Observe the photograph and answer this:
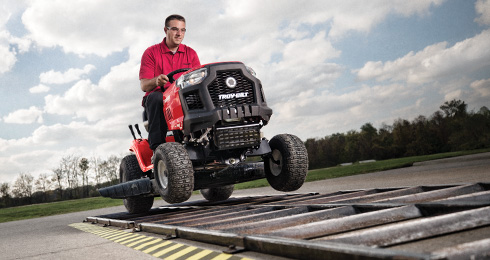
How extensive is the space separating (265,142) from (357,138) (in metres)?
87.7

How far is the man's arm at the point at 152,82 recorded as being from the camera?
223 inches

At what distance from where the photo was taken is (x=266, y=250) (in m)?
2.73

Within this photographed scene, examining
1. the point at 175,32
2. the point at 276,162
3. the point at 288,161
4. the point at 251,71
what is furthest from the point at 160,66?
the point at 288,161

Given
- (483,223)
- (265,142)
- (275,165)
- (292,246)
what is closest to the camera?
(292,246)

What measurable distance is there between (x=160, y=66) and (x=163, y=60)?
0.35ft

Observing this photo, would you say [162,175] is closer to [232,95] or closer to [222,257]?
[232,95]

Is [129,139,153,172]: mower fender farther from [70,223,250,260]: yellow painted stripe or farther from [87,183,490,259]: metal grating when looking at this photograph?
[87,183,490,259]: metal grating

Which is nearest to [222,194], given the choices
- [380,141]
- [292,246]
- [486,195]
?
[486,195]

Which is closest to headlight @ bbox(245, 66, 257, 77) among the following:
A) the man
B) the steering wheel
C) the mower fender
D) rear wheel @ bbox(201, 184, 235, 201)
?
the steering wheel

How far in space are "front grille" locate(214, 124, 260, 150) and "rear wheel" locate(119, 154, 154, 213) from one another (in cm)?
269

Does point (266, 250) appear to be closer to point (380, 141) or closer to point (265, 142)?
point (265, 142)

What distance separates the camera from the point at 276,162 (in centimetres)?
588

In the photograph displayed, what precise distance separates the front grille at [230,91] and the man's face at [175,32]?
139 centimetres

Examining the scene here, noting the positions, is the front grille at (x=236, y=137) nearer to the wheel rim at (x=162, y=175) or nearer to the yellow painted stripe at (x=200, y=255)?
the wheel rim at (x=162, y=175)
